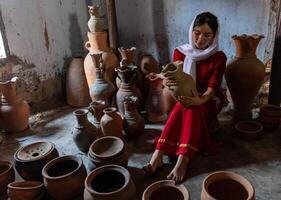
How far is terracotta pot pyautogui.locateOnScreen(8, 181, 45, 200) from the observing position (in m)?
1.86

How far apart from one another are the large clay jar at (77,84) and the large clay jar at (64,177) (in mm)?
1625

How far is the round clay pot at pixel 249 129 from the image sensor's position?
8.33 ft

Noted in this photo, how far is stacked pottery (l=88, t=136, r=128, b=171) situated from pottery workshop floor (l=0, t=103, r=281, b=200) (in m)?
0.23

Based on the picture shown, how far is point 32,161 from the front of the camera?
204cm

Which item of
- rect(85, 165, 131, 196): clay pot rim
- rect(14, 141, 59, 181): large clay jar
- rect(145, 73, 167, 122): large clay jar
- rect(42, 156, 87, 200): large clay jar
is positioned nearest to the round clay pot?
rect(145, 73, 167, 122): large clay jar

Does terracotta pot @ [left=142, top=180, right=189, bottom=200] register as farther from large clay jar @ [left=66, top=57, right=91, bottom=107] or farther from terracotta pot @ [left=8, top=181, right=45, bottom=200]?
large clay jar @ [left=66, top=57, right=91, bottom=107]

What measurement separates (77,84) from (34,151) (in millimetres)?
1524

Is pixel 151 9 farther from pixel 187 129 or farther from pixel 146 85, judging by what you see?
pixel 187 129

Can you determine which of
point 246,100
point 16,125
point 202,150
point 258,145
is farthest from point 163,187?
point 16,125

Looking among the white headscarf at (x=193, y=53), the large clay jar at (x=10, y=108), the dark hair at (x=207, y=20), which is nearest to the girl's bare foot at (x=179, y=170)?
the white headscarf at (x=193, y=53)

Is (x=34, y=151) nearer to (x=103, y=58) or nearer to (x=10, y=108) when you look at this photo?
(x=10, y=108)

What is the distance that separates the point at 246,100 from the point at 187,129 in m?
0.88

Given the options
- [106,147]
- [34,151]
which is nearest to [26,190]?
[34,151]

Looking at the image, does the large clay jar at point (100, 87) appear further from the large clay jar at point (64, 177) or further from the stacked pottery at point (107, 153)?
the large clay jar at point (64, 177)
